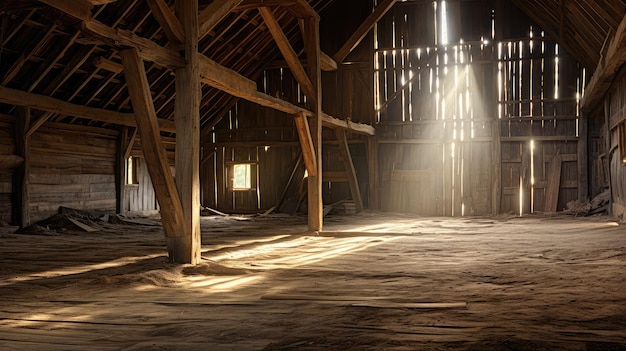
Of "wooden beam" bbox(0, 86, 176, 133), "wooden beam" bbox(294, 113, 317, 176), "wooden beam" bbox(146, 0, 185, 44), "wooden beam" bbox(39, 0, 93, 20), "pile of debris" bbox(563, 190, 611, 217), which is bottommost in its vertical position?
"pile of debris" bbox(563, 190, 611, 217)

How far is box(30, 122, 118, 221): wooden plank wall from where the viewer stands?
42.0 feet

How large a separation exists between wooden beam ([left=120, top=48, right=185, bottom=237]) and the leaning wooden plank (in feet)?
38.8

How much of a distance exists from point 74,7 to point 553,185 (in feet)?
44.4

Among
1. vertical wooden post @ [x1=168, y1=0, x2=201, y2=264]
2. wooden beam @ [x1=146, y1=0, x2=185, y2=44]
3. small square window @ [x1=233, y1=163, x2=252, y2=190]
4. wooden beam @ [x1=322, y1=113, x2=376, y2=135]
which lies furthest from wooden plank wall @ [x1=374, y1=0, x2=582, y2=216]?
wooden beam @ [x1=146, y1=0, x2=185, y2=44]

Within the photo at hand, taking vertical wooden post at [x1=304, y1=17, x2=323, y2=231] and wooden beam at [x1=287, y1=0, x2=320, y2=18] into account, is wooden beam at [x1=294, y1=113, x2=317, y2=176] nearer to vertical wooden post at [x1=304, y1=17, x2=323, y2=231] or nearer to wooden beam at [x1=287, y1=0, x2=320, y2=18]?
vertical wooden post at [x1=304, y1=17, x2=323, y2=231]

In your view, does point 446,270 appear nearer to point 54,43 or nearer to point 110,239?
point 110,239

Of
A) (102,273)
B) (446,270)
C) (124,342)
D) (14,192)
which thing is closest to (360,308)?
(124,342)

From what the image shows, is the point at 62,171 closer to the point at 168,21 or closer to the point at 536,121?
the point at 168,21

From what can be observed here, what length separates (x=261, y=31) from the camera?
602 inches

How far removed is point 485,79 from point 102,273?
41.8 feet

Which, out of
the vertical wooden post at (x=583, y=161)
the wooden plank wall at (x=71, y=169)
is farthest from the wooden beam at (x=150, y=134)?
the vertical wooden post at (x=583, y=161)

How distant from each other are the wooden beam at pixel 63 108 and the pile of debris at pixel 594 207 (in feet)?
36.7

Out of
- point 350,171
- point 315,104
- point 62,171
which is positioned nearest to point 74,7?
point 315,104

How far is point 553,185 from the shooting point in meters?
15.2
